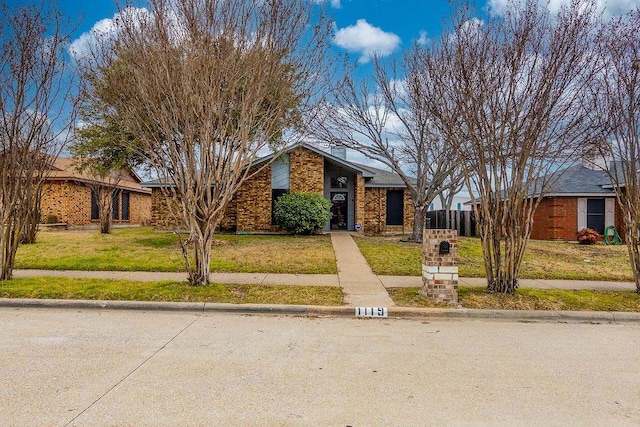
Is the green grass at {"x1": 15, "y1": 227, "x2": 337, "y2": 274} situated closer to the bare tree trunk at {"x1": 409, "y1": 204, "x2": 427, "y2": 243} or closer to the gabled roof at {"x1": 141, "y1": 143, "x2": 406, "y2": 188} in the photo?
the bare tree trunk at {"x1": 409, "y1": 204, "x2": 427, "y2": 243}

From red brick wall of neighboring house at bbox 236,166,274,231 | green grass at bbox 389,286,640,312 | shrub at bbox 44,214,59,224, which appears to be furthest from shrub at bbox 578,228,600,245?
shrub at bbox 44,214,59,224

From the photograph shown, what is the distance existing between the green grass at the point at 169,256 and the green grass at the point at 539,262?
1.52 metres

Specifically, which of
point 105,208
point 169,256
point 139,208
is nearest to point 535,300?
point 169,256

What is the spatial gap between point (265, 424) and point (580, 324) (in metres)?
5.76

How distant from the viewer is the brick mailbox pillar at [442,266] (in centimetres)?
762

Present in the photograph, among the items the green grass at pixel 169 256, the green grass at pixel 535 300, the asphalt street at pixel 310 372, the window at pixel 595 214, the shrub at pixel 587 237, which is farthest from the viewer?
the window at pixel 595 214

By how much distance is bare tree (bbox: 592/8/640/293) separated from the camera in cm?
798

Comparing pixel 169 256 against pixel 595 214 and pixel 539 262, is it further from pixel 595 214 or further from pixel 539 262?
pixel 595 214

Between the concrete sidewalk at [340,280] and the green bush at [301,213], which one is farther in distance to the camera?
the green bush at [301,213]

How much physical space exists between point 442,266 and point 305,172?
14.0 m

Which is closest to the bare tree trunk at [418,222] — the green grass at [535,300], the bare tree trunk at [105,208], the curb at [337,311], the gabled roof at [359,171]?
the gabled roof at [359,171]

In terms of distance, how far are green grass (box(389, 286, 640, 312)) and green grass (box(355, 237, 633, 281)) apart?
2070mm

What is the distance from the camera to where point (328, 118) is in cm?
1777

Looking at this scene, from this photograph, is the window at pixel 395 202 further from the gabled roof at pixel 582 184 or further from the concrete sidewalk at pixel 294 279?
the concrete sidewalk at pixel 294 279
